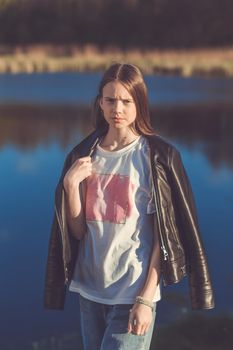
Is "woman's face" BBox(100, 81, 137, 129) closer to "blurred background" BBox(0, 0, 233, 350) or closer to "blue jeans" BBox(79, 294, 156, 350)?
"blue jeans" BBox(79, 294, 156, 350)

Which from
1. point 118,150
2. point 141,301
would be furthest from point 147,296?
point 118,150

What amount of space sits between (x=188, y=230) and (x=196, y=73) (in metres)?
15.6

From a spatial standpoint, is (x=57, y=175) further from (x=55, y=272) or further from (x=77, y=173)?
(x=77, y=173)

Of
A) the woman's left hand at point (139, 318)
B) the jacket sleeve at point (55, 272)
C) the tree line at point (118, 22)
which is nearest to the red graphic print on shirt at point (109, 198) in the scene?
the jacket sleeve at point (55, 272)

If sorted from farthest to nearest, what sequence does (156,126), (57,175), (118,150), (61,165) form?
(156,126) → (61,165) → (57,175) → (118,150)

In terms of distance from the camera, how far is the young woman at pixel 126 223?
174 cm

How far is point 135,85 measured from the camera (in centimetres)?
179

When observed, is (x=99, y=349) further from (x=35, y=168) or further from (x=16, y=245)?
(x=35, y=168)

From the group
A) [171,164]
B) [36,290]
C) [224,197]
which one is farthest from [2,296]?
[224,197]

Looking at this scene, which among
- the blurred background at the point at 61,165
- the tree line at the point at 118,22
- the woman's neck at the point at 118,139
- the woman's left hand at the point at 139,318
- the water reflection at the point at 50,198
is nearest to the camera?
the woman's left hand at the point at 139,318

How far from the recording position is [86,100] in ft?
41.4

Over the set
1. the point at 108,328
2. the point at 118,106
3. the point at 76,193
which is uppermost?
the point at 118,106

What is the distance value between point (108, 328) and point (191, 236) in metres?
0.32

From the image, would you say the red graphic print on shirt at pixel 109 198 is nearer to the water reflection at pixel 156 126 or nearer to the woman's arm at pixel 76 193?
the woman's arm at pixel 76 193
